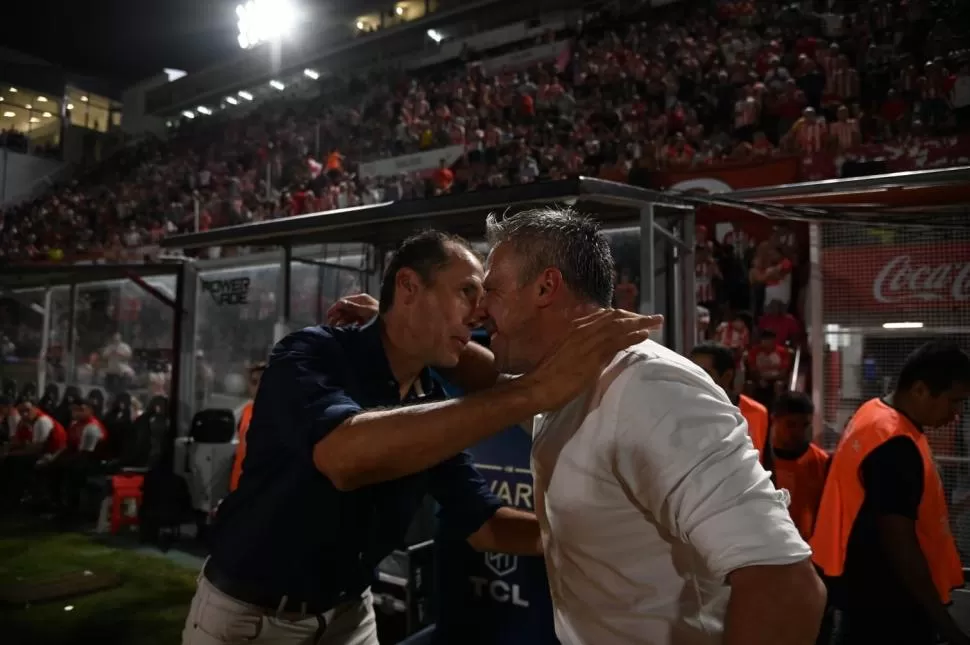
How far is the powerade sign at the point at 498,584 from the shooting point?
114 inches

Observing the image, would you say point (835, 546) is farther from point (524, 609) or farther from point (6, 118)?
point (6, 118)

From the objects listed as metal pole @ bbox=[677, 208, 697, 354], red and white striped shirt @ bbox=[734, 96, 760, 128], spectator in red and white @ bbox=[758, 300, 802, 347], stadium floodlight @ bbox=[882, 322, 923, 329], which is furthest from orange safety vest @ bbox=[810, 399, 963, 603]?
red and white striped shirt @ bbox=[734, 96, 760, 128]

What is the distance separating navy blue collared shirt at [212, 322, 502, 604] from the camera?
188 cm

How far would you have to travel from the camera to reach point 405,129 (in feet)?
51.7

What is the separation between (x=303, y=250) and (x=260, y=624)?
24.6ft

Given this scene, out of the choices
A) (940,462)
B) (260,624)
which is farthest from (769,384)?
(260,624)

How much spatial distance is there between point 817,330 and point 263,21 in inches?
940

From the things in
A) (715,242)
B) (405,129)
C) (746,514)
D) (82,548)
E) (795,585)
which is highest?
(405,129)

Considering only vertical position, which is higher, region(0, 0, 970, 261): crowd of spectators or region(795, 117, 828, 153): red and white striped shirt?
region(0, 0, 970, 261): crowd of spectators

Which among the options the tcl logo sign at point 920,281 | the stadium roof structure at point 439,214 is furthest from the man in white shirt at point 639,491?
the tcl logo sign at point 920,281

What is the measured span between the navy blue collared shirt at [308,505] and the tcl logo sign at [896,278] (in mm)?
4639

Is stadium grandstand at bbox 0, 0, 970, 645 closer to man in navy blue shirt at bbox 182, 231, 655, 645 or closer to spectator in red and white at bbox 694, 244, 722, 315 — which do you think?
spectator in red and white at bbox 694, 244, 722, 315

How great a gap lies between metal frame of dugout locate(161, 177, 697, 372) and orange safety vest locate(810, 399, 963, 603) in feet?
5.79

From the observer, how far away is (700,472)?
3.74 feet
